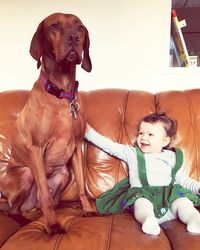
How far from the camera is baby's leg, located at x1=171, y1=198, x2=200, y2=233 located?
4.50 ft

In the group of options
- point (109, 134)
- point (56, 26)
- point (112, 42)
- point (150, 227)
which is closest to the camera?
point (150, 227)

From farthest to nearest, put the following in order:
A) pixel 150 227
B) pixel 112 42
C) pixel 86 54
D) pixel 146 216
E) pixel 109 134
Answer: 1. pixel 112 42
2. pixel 109 134
3. pixel 86 54
4. pixel 146 216
5. pixel 150 227

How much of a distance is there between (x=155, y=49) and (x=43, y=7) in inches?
28.8

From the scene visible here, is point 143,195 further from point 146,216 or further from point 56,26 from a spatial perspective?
point 56,26

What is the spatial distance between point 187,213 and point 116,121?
0.63m

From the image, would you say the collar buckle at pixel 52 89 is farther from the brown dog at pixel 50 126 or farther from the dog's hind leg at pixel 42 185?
the dog's hind leg at pixel 42 185

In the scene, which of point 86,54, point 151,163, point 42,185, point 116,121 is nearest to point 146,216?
point 151,163

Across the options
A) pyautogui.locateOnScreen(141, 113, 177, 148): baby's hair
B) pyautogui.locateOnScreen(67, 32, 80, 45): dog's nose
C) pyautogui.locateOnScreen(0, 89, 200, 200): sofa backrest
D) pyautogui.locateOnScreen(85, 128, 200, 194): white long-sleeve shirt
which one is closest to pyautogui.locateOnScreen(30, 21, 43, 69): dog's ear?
pyautogui.locateOnScreen(67, 32, 80, 45): dog's nose

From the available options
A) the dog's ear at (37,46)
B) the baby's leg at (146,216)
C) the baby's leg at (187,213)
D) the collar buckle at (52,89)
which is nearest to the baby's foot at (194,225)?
the baby's leg at (187,213)

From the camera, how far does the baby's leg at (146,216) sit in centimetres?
135

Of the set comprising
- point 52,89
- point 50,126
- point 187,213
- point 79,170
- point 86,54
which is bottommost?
point 187,213

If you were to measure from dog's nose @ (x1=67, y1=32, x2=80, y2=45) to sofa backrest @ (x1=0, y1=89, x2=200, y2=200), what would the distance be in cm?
38

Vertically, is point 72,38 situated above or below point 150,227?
above

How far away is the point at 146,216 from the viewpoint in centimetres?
145
